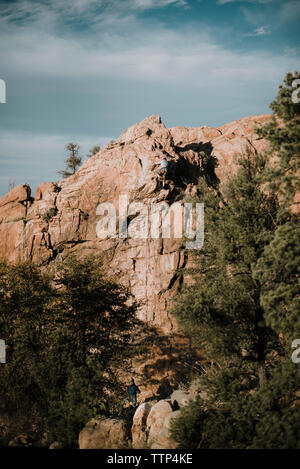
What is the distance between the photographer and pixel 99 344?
1659cm

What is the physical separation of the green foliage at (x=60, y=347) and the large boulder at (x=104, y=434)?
1.22 feet

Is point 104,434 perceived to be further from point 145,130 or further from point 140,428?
point 145,130

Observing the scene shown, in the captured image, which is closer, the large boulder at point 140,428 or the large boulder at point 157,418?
the large boulder at point 140,428

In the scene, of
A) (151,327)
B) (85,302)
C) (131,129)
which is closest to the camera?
(85,302)

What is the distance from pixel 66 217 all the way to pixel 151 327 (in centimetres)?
1410

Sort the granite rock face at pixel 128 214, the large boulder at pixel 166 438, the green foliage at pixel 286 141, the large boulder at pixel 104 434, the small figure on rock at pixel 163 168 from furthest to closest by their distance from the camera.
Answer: the small figure on rock at pixel 163 168, the granite rock face at pixel 128 214, the large boulder at pixel 104 434, the large boulder at pixel 166 438, the green foliage at pixel 286 141

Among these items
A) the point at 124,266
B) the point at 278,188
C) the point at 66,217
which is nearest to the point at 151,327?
the point at 124,266

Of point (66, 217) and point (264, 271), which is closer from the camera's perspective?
point (264, 271)

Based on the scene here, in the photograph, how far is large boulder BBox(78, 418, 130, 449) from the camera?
408 inches

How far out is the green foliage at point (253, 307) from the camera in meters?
8.57

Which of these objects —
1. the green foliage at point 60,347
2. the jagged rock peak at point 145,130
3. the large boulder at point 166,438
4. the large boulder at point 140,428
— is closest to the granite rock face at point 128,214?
the jagged rock peak at point 145,130

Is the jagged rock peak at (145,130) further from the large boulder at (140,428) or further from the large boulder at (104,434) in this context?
the large boulder at (104,434)

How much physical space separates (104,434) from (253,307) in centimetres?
658

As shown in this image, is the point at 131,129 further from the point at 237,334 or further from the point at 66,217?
the point at 237,334
